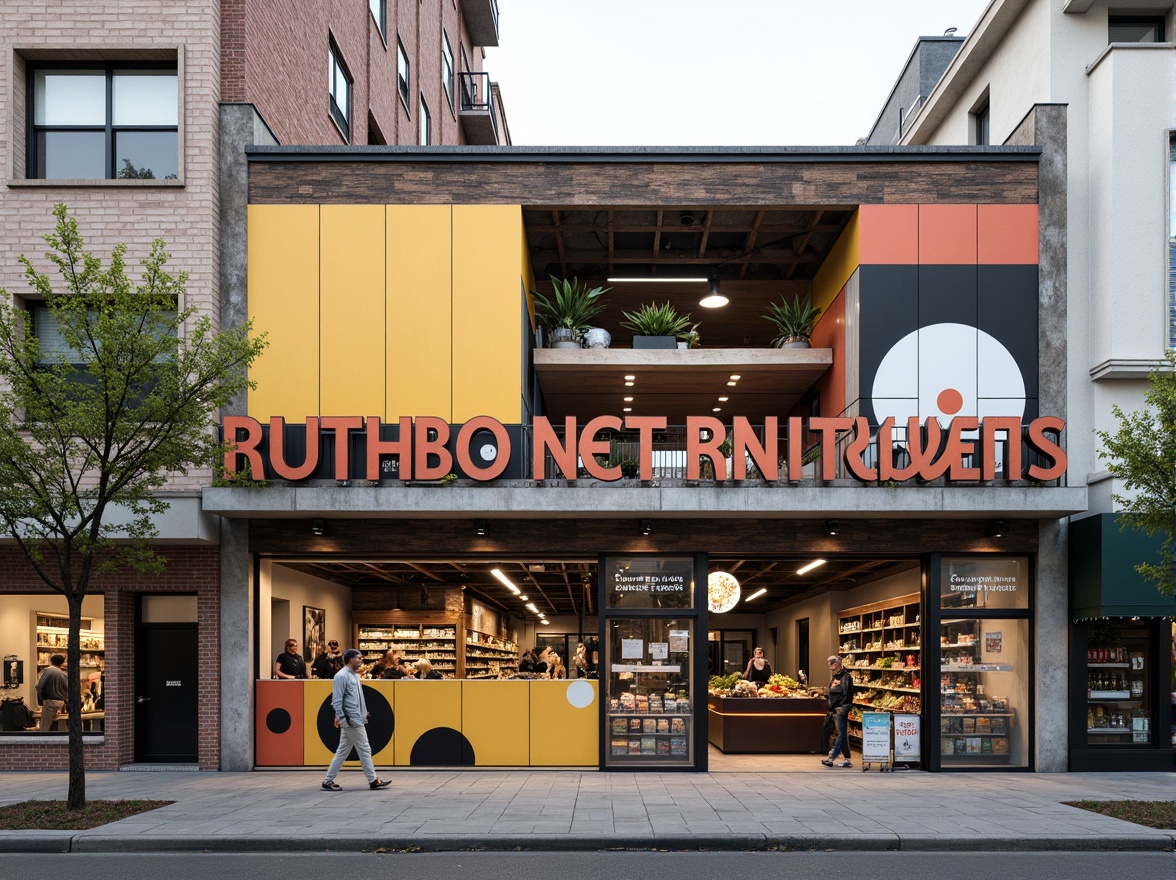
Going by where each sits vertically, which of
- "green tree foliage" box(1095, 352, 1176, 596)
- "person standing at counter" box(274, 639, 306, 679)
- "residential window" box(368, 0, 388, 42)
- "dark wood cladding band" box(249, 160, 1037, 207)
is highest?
"residential window" box(368, 0, 388, 42)

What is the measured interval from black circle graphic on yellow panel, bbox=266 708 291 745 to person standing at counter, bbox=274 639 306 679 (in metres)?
0.82

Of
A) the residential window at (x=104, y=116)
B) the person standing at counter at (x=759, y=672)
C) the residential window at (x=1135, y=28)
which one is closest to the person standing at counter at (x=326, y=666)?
the person standing at counter at (x=759, y=672)

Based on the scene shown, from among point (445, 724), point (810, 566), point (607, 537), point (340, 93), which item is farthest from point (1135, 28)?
point (445, 724)

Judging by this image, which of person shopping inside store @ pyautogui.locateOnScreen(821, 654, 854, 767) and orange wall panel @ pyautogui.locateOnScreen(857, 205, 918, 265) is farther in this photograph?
person shopping inside store @ pyautogui.locateOnScreen(821, 654, 854, 767)

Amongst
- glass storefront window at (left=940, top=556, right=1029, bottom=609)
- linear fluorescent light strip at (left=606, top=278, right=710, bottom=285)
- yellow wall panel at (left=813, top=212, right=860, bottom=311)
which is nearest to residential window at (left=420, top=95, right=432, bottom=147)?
linear fluorescent light strip at (left=606, top=278, right=710, bottom=285)

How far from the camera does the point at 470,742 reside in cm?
1595

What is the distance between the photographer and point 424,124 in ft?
104

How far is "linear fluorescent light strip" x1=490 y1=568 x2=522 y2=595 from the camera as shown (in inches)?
851

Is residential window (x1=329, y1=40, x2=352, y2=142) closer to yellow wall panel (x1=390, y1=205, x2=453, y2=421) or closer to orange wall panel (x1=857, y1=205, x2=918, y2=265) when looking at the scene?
yellow wall panel (x1=390, y1=205, x2=453, y2=421)

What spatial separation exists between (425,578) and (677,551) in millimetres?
9810

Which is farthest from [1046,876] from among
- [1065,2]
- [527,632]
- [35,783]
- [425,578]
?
[527,632]

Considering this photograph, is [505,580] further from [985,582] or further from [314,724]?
[985,582]

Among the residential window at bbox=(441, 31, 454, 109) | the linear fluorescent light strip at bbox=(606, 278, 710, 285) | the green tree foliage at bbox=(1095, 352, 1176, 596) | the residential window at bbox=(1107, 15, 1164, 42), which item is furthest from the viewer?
the residential window at bbox=(441, 31, 454, 109)

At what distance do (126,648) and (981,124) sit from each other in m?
18.9
